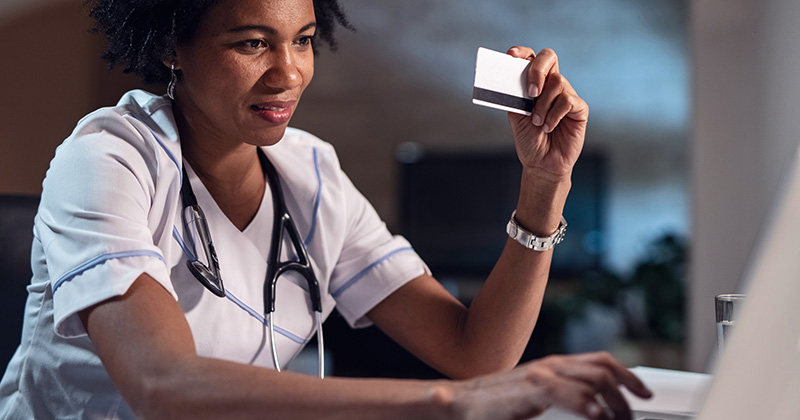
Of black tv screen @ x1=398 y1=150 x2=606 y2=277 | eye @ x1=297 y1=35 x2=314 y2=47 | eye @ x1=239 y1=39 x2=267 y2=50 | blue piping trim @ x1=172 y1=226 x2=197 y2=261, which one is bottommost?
black tv screen @ x1=398 y1=150 x2=606 y2=277

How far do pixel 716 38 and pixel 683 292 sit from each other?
128 centimetres

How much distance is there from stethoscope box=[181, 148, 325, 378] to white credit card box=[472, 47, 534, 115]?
363mm

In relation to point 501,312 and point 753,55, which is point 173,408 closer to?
point 501,312

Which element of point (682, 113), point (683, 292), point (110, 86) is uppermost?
point (682, 113)

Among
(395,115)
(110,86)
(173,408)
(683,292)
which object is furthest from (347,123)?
(173,408)

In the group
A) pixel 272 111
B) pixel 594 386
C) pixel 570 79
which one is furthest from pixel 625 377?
pixel 570 79

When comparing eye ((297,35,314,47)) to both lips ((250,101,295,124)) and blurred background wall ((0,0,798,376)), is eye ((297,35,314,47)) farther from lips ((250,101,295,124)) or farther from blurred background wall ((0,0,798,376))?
blurred background wall ((0,0,798,376))

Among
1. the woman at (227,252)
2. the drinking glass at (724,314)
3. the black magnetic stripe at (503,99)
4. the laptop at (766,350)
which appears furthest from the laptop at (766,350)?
the black magnetic stripe at (503,99)

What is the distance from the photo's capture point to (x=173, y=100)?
3.21ft

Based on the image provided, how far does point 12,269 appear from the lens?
105cm

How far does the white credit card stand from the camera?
77 cm

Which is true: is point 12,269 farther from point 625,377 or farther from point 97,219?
point 625,377

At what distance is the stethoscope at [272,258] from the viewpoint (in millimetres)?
880

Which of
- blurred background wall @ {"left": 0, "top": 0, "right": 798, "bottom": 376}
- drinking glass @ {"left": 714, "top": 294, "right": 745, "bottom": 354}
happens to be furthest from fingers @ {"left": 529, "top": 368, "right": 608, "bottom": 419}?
blurred background wall @ {"left": 0, "top": 0, "right": 798, "bottom": 376}
